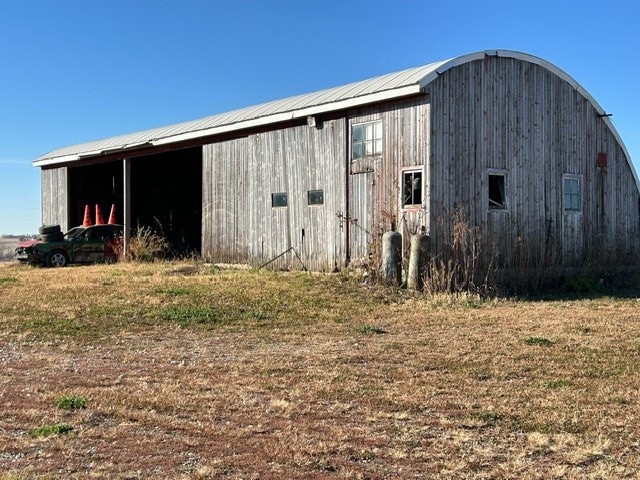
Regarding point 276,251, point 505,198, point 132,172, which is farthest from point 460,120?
point 132,172

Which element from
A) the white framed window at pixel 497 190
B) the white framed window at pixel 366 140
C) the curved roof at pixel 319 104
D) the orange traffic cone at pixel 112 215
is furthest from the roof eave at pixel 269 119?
the white framed window at pixel 497 190

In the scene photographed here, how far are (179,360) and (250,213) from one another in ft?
38.8

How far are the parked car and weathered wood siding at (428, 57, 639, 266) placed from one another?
1259 centimetres

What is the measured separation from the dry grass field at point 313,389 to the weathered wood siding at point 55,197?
15531 millimetres

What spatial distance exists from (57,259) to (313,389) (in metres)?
17.8

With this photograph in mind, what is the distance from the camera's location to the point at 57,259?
73.6 ft

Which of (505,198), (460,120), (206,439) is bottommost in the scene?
(206,439)

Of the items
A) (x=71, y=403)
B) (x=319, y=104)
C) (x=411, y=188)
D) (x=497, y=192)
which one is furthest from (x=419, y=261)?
(x=71, y=403)

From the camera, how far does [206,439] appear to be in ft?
17.0

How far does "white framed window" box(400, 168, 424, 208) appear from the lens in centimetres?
1542

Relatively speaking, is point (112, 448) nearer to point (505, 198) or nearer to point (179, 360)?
point (179, 360)

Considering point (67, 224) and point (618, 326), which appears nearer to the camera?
point (618, 326)

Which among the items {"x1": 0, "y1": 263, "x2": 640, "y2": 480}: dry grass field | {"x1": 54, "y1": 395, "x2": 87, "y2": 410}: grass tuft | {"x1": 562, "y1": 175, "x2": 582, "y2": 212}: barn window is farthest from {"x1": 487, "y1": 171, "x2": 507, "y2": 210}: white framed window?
{"x1": 54, "y1": 395, "x2": 87, "y2": 410}: grass tuft

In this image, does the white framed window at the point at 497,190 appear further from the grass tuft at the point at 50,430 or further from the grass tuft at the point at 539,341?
the grass tuft at the point at 50,430
